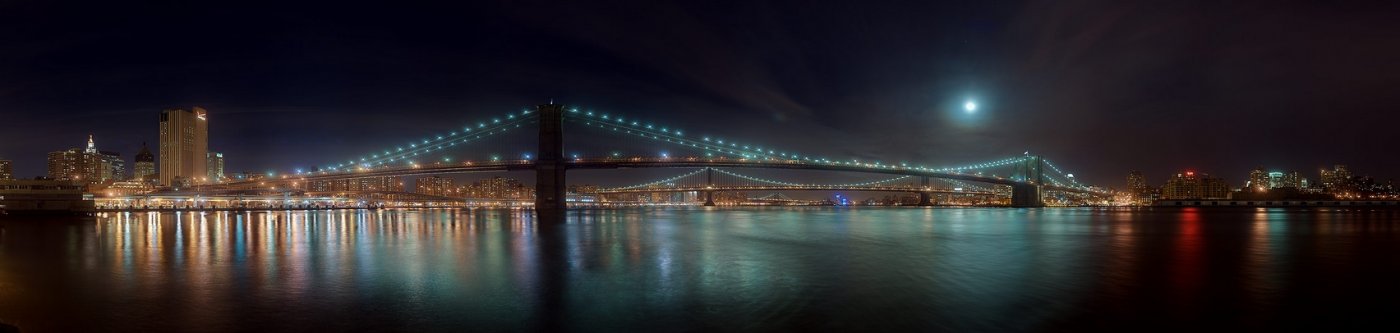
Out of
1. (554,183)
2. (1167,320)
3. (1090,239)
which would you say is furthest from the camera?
(554,183)

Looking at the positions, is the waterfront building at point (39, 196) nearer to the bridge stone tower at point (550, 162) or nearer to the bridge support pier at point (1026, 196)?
the bridge stone tower at point (550, 162)

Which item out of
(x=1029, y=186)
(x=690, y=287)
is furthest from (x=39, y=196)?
(x=1029, y=186)

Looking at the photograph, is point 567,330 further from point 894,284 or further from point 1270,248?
point 1270,248

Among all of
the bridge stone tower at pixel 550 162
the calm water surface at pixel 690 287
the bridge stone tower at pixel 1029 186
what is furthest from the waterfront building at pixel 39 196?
the bridge stone tower at pixel 1029 186

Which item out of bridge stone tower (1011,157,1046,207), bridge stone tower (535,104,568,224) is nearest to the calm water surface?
bridge stone tower (535,104,568,224)

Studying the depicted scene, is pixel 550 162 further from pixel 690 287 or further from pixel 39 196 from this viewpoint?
pixel 690 287

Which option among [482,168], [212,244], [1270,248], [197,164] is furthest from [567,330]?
[197,164]

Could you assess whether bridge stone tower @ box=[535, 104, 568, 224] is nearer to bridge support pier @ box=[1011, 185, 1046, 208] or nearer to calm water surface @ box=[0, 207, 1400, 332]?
calm water surface @ box=[0, 207, 1400, 332]
